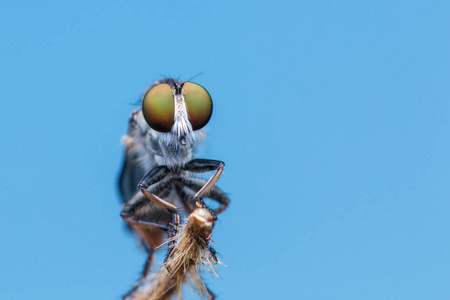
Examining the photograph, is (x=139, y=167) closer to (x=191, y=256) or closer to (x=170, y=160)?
(x=170, y=160)

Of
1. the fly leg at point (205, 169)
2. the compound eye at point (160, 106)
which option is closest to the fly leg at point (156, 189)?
the fly leg at point (205, 169)

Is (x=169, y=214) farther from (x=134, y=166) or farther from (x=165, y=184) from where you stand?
(x=134, y=166)

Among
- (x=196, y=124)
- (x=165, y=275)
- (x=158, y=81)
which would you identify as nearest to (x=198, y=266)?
(x=165, y=275)

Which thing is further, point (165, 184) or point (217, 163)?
point (165, 184)

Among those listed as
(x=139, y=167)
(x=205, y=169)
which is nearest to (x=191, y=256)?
(x=205, y=169)

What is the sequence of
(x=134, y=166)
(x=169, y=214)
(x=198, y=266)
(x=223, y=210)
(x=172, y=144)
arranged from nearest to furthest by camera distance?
1. (x=198, y=266)
2. (x=169, y=214)
3. (x=172, y=144)
4. (x=223, y=210)
5. (x=134, y=166)

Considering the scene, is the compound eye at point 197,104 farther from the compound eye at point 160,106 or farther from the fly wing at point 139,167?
the fly wing at point 139,167

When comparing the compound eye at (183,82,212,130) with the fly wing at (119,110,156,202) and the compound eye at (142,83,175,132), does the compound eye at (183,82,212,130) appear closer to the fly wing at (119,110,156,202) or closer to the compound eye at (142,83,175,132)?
the compound eye at (142,83,175,132)
